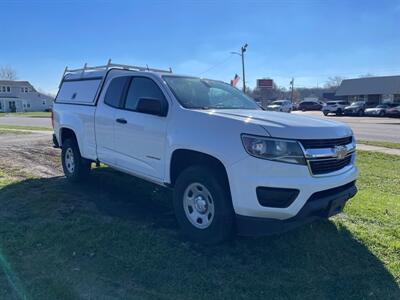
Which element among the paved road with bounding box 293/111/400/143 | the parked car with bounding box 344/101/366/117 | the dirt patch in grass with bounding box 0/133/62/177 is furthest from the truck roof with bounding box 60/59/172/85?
the parked car with bounding box 344/101/366/117

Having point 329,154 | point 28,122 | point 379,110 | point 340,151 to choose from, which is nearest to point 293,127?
point 329,154

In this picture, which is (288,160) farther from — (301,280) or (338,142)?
(301,280)

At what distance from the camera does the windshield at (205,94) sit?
177 inches

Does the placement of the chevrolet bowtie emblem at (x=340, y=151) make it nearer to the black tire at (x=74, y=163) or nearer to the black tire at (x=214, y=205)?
the black tire at (x=214, y=205)

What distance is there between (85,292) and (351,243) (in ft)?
9.52

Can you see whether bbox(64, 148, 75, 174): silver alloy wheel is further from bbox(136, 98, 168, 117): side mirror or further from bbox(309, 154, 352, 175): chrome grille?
bbox(309, 154, 352, 175): chrome grille

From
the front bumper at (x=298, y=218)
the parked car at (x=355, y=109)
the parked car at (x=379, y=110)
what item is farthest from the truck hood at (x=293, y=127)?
the parked car at (x=355, y=109)

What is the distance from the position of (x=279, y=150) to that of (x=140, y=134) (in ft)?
6.66

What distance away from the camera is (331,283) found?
3.29 meters

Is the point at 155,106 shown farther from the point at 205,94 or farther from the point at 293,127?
the point at 293,127

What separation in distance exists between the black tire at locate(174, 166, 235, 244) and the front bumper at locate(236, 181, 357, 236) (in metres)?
0.17

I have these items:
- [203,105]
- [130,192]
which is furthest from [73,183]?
[203,105]

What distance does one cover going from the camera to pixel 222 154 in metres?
3.58

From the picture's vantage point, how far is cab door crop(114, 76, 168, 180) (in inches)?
174
